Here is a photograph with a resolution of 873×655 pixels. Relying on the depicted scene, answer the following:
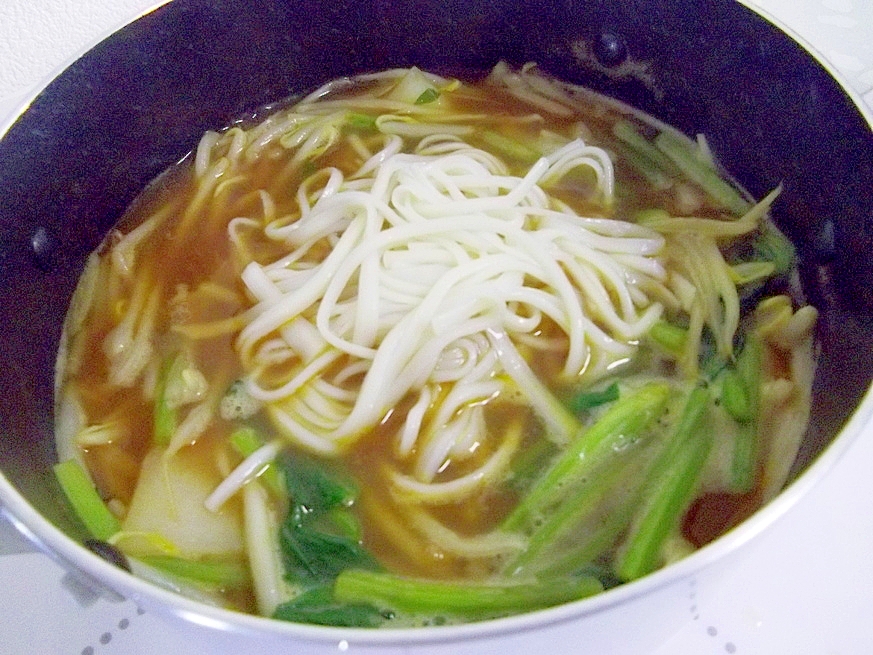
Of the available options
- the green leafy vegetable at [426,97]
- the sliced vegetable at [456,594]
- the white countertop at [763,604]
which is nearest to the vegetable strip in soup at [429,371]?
the sliced vegetable at [456,594]

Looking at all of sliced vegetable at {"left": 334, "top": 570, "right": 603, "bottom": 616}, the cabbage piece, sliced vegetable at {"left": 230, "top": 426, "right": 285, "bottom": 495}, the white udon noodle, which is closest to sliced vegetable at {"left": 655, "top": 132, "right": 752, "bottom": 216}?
the white udon noodle

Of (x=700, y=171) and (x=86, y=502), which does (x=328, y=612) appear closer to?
(x=86, y=502)

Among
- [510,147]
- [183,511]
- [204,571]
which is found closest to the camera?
[204,571]

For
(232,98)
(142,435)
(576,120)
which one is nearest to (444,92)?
(576,120)

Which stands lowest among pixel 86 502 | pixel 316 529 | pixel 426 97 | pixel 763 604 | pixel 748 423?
pixel 763 604

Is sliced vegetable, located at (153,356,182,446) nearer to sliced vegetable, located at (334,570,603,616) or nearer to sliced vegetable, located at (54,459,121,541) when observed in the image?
sliced vegetable, located at (54,459,121,541)

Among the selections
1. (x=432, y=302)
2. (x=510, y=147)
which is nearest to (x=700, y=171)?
(x=510, y=147)
